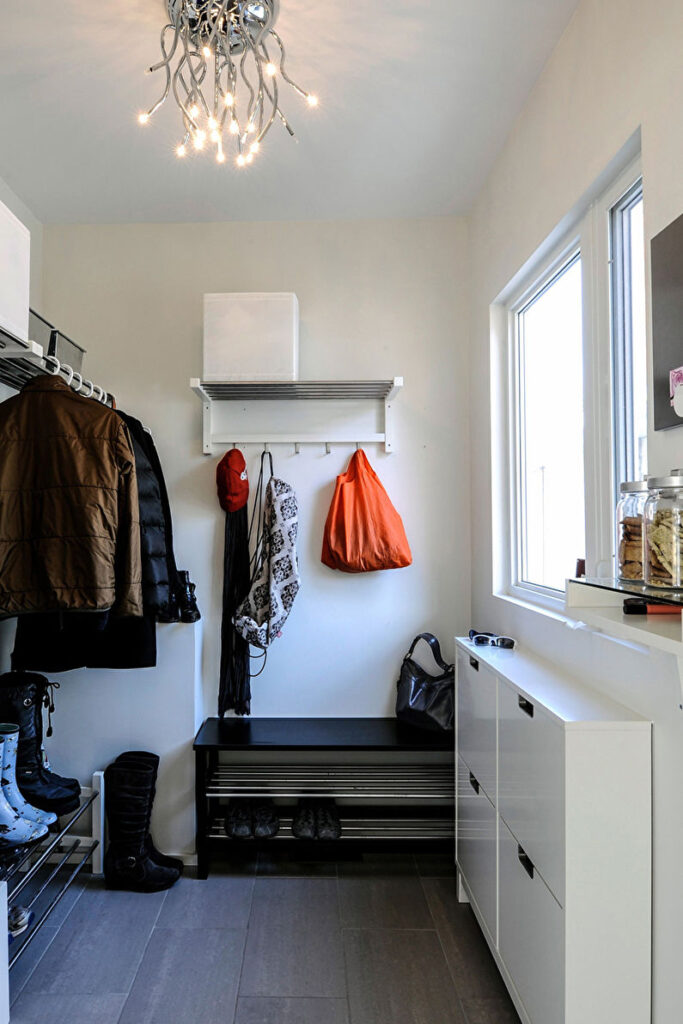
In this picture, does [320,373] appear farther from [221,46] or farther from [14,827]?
[14,827]

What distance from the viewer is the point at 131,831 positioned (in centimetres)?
243

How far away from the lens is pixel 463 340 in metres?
2.88

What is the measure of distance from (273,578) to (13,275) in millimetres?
1384

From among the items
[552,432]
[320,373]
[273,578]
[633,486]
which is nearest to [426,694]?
[273,578]

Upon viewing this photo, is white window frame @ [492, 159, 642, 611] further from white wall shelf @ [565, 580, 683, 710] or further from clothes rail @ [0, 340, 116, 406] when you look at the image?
clothes rail @ [0, 340, 116, 406]

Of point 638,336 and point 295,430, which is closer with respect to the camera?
point 638,336

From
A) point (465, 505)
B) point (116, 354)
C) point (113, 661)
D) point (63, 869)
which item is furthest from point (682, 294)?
point (63, 869)

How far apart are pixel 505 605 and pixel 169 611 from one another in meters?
1.27

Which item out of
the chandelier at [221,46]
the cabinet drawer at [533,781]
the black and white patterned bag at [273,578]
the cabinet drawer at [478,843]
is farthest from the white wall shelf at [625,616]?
the black and white patterned bag at [273,578]

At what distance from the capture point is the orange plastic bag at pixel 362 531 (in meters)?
2.67

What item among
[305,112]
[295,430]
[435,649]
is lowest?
[435,649]


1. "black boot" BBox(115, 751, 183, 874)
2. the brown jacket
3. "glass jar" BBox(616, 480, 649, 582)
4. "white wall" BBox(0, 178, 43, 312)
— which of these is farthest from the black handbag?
"white wall" BBox(0, 178, 43, 312)

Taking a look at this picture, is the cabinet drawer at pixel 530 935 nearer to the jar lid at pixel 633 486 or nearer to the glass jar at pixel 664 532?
the glass jar at pixel 664 532

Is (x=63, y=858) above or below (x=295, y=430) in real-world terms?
below
